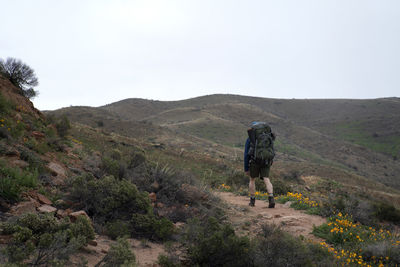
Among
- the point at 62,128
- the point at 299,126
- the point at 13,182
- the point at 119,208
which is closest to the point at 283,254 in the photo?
the point at 119,208

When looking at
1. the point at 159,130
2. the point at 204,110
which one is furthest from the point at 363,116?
the point at 159,130

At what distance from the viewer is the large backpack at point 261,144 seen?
236 inches

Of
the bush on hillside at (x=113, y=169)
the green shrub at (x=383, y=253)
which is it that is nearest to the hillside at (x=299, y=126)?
the bush on hillside at (x=113, y=169)

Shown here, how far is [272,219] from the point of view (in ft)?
17.2

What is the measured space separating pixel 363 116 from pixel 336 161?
3070 centimetres

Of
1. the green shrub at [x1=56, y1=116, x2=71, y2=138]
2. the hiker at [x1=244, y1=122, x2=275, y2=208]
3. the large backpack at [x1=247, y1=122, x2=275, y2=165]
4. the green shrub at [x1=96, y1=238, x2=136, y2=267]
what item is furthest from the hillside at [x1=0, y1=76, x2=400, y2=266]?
the large backpack at [x1=247, y1=122, x2=275, y2=165]

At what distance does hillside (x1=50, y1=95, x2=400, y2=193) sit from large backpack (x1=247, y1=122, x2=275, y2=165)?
21.1 m

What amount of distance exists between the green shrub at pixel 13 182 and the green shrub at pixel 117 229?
1344 mm

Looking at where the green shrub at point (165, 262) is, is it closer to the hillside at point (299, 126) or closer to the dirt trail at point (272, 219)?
the dirt trail at point (272, 219)

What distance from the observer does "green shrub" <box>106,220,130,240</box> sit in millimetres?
3611

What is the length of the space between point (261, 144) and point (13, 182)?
14.9ft

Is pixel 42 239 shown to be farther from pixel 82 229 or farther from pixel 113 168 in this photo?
pixel 113 168

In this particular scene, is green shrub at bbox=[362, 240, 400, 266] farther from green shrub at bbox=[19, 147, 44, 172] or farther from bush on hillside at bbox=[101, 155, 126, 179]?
green shrub at bbox=[19, 147, 44, 172]

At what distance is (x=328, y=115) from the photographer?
71.1m
